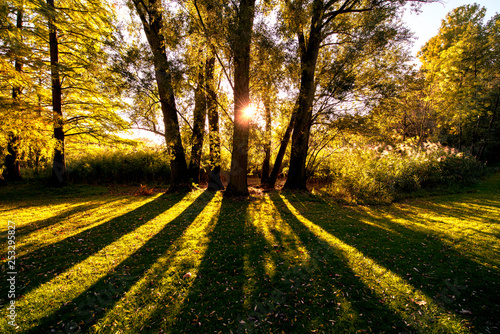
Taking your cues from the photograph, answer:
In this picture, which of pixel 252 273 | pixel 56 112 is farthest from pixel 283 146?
pixel 56 112

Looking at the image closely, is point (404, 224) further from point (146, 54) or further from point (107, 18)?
point (107, 18)

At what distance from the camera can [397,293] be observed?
2.90 m

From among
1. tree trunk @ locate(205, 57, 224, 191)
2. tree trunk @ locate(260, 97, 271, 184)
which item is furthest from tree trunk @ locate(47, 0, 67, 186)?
tree trunk @ locate(260, 97, 271, 184)

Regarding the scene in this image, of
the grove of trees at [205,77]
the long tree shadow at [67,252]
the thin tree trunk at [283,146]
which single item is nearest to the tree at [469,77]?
the grove of trees at [205,77]

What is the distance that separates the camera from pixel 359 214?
6.98 m

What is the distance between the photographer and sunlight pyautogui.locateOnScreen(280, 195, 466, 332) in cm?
242

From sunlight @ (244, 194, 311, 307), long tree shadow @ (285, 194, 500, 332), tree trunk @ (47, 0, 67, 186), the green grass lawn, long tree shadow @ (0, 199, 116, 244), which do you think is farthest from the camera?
tree trunk @ (47, 0, 67, 186)

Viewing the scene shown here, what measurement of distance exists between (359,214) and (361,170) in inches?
142

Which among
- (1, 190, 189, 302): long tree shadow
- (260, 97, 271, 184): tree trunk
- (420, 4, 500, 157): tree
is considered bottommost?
(1, 190, 189, 302): long tree shadow

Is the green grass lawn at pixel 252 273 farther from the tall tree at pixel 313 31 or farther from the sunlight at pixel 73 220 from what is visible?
the tall tree at pixel 313 31

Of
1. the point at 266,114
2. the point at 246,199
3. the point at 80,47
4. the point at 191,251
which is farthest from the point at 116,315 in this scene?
the point at 80,47

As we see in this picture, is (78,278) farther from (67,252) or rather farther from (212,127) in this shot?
(212,127)

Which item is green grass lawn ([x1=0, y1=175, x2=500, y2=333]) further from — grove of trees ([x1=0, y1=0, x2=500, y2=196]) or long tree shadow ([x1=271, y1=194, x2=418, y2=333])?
grove of trees ([x1=0, y1=0, x2=500, y2=196])

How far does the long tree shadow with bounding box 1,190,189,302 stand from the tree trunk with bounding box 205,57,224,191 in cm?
455
